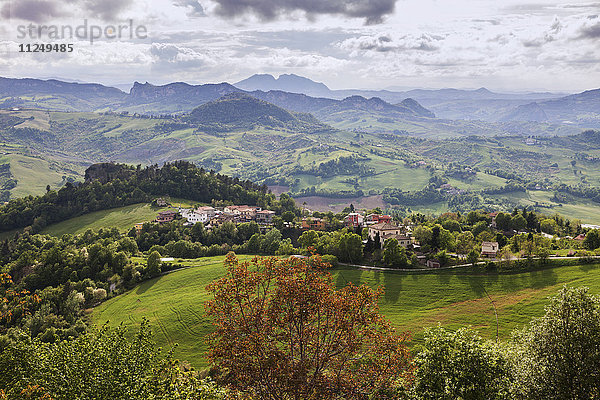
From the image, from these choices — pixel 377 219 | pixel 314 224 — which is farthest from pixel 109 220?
pixel 377 219

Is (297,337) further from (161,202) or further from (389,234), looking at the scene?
(161,202)

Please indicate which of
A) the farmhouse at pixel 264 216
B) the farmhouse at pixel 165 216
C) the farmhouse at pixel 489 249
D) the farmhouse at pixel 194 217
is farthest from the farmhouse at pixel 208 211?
the farmhouse at pixel 489 249

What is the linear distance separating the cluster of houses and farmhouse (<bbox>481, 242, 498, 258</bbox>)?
79638 millimetres

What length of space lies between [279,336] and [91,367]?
13.6 metres

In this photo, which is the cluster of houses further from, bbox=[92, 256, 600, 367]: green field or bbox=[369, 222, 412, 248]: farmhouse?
bbox=[92, 256, 600, 367]: green field

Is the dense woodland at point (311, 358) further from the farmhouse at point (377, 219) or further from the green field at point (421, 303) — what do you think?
the farmhouse at point (377, 219)

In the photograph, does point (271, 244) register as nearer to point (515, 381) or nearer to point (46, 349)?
point (46, 349)

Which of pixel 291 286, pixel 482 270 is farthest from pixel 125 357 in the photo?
pixel 482 270

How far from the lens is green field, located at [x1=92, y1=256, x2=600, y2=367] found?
183ft

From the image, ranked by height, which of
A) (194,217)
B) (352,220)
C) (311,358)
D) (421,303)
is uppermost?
(311,358)

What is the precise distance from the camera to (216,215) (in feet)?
479

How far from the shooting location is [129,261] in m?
97.2

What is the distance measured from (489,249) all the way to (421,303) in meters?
24.6

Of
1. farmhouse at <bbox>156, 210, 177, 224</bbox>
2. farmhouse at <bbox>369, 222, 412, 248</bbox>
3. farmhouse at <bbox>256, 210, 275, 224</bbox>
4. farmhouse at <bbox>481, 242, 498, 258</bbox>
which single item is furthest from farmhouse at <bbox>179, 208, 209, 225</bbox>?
farmhouse at <bbox>481, 242, 498, 258</bbox>
